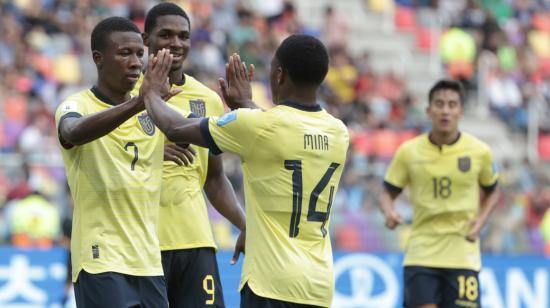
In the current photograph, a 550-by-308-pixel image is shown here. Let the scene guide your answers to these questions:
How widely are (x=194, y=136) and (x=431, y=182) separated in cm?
507

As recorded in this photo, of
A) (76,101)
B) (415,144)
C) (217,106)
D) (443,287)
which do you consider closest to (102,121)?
(76,101)

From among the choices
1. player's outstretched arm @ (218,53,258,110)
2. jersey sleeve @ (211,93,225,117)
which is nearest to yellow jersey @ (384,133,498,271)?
jersey sleeve @ (211,93,225,117)

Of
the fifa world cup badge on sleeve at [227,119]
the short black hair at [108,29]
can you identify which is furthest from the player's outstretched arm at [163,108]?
the short black hair at [108,29]

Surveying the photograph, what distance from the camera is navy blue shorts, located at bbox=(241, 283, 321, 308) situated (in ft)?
23.4

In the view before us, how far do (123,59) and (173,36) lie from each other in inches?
44.2

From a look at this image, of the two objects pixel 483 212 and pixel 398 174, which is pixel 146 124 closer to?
pixel 398 174

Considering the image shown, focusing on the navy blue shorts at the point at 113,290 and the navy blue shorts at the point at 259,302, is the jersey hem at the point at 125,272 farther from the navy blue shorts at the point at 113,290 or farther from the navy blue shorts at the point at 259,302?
the navy blue shorts at the point at 259,302

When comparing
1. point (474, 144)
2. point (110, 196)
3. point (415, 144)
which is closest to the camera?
point (110, 196)

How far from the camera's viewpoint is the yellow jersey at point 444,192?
38.2 ft

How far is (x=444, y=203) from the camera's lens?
38.4ft

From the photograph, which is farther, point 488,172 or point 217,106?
point 488,172

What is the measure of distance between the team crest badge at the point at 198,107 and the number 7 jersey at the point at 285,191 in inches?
55.9

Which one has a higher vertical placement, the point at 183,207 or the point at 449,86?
the point at 449,86

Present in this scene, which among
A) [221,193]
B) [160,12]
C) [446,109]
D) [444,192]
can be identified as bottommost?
[221,193]
